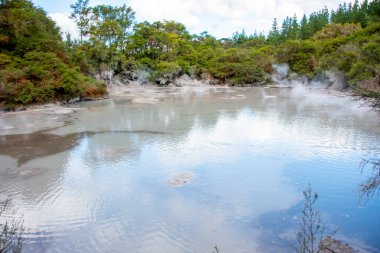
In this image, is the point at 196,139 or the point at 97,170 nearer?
the point at 97,170

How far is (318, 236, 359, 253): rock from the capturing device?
212 inches

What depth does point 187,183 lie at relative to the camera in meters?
8.59

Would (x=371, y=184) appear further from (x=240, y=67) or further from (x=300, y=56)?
(x=300, y=56)

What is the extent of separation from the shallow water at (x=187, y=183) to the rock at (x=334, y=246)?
275 mm

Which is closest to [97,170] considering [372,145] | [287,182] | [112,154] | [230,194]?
[112,154]

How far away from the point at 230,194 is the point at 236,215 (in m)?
1.06

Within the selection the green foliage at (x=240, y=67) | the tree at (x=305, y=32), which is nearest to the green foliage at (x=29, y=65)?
the green foliage at (x=240, y=67)

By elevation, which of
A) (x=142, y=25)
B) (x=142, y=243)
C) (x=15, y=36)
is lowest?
(x=142, y=243)

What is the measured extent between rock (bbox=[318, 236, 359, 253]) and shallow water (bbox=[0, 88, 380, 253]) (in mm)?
275

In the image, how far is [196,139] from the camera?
43.1 feet

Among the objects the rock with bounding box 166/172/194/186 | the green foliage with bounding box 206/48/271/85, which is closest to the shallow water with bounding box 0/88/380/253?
the rock with bounding box 166/172/194/186

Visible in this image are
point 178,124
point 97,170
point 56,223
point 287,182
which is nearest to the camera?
point 56,223

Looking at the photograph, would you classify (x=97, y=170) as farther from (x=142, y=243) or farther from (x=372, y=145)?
(x=372, y=145)

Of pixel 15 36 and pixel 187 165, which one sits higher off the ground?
pixel 15 36
